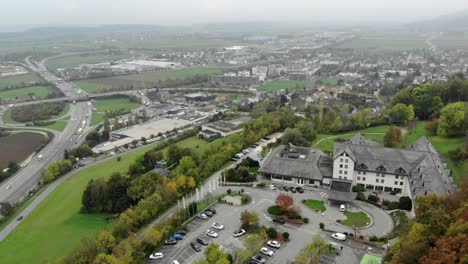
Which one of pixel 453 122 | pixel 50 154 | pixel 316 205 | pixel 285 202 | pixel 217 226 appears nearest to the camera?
pixel 217 226

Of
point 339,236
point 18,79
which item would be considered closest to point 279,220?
point 339,236

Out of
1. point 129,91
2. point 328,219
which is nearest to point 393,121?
point 328,219

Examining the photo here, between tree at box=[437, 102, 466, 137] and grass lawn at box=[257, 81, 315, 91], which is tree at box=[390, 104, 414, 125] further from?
grass lawn at box=[257, 81, 315, 91]

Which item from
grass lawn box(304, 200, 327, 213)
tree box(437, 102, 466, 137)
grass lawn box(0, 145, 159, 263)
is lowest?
grass lawn box(0, 145, 159, 263)

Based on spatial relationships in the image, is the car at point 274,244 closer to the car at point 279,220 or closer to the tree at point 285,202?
the car at point 279,220

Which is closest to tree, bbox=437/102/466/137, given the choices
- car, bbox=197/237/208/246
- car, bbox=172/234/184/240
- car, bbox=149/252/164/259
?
car, bbox=197/237/208/246

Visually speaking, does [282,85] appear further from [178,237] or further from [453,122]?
[178,237]

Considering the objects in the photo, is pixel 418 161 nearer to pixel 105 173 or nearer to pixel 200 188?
pixel 200 188
